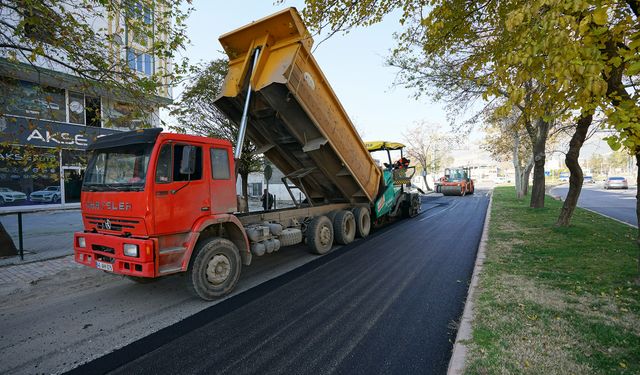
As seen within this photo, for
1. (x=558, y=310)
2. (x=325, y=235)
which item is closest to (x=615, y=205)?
(x=325, y=235)

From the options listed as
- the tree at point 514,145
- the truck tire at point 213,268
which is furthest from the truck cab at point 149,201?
the tree at point 514,145

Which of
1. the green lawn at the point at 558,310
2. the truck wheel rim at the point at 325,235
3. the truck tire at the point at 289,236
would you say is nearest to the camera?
the green lawn at the point at 558,310

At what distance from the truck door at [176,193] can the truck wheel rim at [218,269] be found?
2.13 feet

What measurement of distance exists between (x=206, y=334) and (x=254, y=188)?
2531 cm

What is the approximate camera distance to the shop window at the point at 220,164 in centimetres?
529

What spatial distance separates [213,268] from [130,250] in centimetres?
115

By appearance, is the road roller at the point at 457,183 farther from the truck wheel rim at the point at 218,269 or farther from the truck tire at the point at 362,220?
the truck wheel rim at the point at 218,269

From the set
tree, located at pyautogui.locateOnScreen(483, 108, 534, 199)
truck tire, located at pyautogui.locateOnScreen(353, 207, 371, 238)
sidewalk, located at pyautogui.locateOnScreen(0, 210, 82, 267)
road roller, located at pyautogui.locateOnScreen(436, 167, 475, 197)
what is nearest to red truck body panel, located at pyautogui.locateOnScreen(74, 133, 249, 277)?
sidewalk, located at pyautogui.locateOnScreen(0, 210, 82, 267)

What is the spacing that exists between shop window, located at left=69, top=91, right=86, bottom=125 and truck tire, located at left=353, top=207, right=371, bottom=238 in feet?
59.0

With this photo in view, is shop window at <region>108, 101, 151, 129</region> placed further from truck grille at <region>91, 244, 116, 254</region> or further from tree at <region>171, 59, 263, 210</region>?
tree at <region>171, 59, 263, 210</region>

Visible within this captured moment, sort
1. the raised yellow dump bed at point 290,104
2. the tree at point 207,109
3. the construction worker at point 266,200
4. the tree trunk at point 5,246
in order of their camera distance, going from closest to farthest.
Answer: the raised yellow dump bed at point 290,104, the tree trunk at point 5,246, the construction worker at point 266,200, the tree at point 207,109

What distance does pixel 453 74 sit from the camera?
39.5ft

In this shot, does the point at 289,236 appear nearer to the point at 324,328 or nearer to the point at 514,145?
the point at 324,328

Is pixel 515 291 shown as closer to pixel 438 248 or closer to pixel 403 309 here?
pixel 403 309
